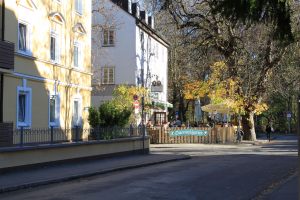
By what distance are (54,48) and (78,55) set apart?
338 cm

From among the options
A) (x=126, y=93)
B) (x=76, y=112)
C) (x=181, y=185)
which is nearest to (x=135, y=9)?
(x=126, y=93)

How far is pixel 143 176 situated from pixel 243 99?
27.0m

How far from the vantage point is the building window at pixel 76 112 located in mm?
30125

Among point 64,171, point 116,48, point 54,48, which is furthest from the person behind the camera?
point 116,48

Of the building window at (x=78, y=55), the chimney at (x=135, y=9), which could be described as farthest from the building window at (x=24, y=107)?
the chimney at (x=135, y=9)

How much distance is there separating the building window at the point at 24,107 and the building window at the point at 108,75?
2112 centimetres

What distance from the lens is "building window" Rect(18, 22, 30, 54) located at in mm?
24170

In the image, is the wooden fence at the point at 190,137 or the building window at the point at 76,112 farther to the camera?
the wooden fence at the point at 190,137

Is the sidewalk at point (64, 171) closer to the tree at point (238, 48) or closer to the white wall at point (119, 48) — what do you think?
the tree at point (238, 48)

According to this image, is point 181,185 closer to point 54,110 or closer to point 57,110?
point 54,110

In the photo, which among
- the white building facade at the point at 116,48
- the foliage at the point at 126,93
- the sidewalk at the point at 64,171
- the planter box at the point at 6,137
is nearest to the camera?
the sidewalk at the point at 64,171

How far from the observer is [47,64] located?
26.5m

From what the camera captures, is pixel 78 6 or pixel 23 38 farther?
pixel 78 6

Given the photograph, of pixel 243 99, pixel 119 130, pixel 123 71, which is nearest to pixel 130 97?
pixel 123 71
